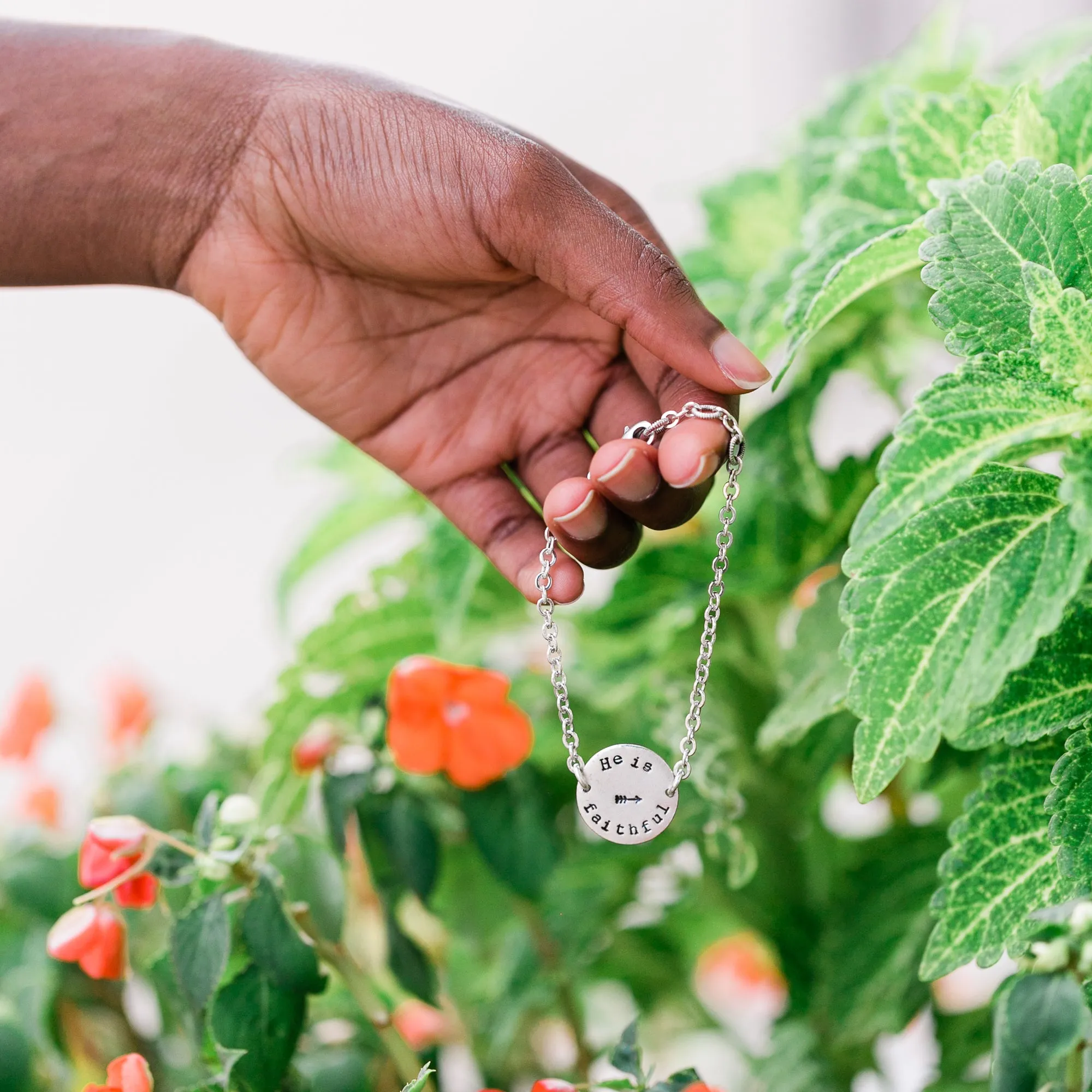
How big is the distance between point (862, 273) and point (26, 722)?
789 mm

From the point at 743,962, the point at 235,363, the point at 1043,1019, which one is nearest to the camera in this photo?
the point at 1043,1019

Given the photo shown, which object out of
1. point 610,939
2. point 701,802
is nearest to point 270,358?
point 701,802

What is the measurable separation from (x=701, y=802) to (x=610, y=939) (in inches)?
10.7

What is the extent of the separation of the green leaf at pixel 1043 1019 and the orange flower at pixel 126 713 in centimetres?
80

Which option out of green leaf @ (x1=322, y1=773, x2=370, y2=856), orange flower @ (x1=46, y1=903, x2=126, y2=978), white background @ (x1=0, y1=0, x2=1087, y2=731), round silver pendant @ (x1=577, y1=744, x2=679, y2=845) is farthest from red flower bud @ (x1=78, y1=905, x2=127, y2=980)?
white background @ (x1=0, y1=0, x2=1087, y2=731)

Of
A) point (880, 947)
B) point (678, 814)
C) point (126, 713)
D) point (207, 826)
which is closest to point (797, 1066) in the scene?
point (880, 947)

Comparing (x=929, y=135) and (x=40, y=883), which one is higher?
(x=929, y=135)

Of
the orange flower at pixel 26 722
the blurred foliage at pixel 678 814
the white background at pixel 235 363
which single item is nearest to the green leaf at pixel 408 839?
the blurred foliage at pixel 678 814

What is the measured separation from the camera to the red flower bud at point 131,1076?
20.5 inches

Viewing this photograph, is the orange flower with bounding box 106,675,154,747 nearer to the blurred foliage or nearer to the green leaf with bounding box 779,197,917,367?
the blurred foliage

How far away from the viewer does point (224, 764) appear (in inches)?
38.6

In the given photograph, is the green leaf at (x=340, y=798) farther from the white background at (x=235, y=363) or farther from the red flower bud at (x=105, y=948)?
the white background at (x=235, y=363)

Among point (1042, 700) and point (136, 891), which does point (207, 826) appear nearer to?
point (136, 891)

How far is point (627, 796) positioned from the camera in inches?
24.0
